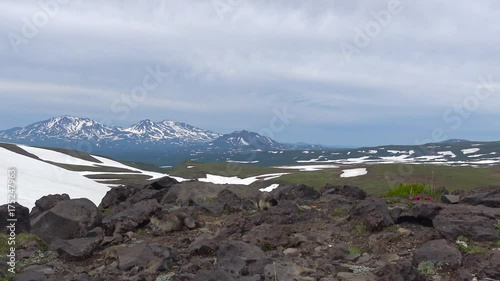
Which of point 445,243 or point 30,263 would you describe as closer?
point 445,243

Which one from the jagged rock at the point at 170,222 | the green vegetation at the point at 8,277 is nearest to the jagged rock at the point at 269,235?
the jagged rock at the point at 170,222

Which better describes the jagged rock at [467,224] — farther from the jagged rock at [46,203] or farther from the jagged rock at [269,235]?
the jagged rock at [46,203]

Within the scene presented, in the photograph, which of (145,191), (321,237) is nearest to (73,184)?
(145,191)

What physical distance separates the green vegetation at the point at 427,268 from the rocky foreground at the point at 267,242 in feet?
0.08

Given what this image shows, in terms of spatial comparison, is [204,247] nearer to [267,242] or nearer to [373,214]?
[267,242]

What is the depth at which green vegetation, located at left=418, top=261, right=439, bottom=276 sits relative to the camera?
11555 mm

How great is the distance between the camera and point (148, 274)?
12.5 m

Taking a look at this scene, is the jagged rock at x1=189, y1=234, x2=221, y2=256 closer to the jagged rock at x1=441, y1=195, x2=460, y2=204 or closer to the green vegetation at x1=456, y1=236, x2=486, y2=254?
the green vegetation at x1=456, y1=236, x2=486, y2=254

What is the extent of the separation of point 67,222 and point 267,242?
27.2ft

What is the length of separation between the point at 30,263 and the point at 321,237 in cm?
880

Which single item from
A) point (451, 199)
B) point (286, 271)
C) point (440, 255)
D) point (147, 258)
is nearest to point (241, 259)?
point (286, 271)

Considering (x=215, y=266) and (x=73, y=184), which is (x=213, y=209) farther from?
(x=73, y=184)

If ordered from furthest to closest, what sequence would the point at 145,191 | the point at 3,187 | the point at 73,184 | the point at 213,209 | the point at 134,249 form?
the point at 73,184 < the point at 3,187 < the point at 145,191 < the point at 213,209 < the point at 134,249

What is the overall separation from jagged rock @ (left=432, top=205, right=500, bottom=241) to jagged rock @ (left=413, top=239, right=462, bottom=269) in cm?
157
